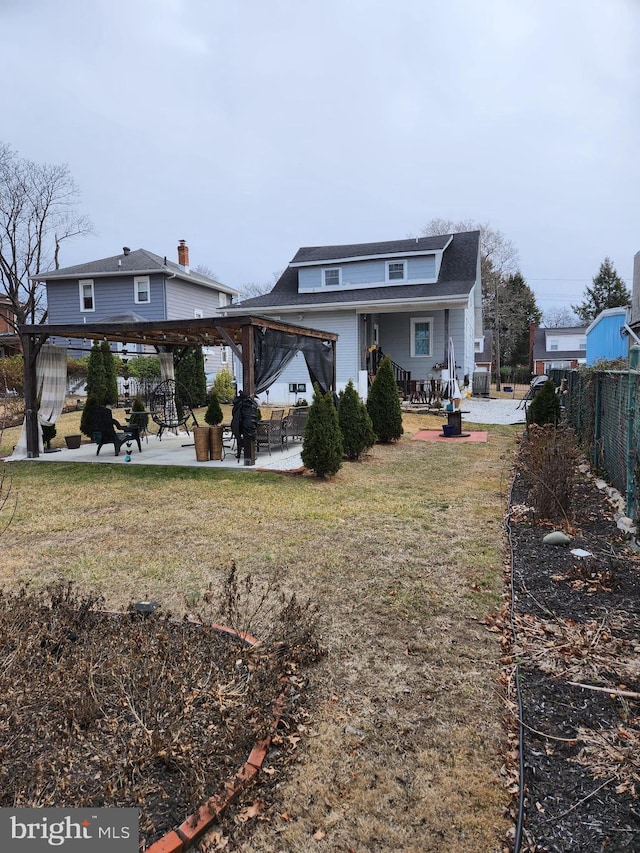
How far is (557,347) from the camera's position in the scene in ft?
142

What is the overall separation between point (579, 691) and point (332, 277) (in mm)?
20146

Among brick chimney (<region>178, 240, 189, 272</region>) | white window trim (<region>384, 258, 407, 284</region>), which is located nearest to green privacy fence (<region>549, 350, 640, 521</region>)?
white window trim (<region>384, 258, 407, 284</region>)

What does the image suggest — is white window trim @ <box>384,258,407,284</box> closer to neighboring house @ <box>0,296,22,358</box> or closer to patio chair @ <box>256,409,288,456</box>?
patio chair @ <box>256,409,288,456</box>

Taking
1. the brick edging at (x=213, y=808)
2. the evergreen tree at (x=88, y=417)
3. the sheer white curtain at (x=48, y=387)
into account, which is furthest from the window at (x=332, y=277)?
the brick edging at (x=213, y=808)

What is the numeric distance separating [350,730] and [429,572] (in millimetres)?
2200

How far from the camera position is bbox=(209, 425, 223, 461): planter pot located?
10.2 m

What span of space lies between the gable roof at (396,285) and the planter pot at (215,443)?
10.6 meters

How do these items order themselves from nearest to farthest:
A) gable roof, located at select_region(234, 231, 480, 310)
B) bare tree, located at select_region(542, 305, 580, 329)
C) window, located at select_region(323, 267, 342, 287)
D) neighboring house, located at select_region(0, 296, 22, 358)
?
gable roof, located at select_region(234, 231, 480, 310) → window, located at select_region(323, 267, 342, 287) → neighboring house, located at select_region(0, 296, 22, 358) → bare tree, located at select_region(542, 305, 580, 329)

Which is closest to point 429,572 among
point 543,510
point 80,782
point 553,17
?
point 543,510

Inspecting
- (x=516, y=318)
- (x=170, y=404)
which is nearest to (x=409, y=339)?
(x=170, y=404)

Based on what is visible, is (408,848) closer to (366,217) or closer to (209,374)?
(209,374)

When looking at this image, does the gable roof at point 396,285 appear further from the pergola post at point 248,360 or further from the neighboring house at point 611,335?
the pergola post at point 248,360

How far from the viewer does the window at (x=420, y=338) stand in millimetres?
21391

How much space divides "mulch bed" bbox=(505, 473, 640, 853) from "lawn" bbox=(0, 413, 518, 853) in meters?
0.18
